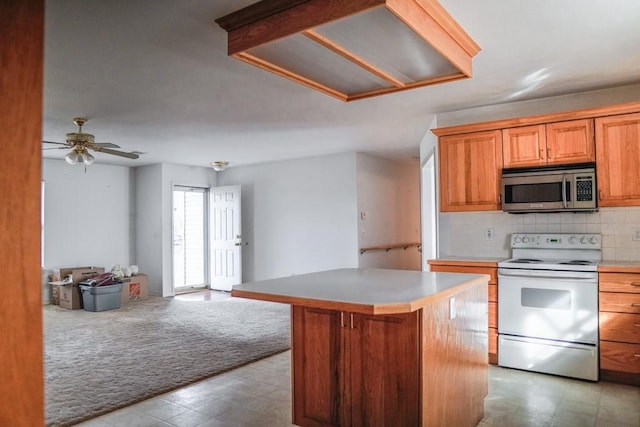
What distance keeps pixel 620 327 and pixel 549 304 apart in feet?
1.57

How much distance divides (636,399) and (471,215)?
1.92 metres

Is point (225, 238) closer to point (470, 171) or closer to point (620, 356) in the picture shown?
point (470, 171)

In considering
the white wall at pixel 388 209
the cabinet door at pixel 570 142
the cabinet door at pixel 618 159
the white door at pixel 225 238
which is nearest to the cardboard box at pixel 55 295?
the white door at pixel 225 238

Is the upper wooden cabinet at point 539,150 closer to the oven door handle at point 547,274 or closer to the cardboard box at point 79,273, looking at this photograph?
the oven door handle at point 547,274

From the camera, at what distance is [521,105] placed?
157 inches

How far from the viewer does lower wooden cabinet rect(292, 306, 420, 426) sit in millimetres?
2014

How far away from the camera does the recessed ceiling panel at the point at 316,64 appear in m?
2.19

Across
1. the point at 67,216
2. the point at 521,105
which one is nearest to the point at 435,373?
the point at 521,105

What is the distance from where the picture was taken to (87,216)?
736 centimetres

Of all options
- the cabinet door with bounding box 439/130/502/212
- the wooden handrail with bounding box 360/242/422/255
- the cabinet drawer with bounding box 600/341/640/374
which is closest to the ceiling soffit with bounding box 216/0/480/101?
the cabinet door with bounding box 439/130/502/212

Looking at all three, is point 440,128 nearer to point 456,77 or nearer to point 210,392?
point 456,77

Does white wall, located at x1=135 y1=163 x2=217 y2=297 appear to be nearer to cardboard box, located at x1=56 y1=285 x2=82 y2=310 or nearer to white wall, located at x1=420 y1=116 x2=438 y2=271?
cardboard box, located at x1=56 y1=285 x2=82 y2=310

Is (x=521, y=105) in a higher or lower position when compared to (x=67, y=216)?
higher

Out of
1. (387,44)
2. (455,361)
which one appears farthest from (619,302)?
(387,44)
